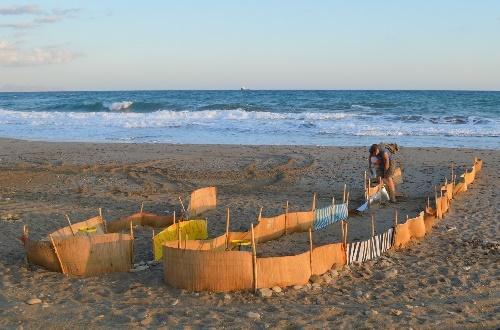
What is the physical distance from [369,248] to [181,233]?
2648 millimetres

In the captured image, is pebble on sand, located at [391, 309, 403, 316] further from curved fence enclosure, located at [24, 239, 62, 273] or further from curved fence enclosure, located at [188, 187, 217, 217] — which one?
curved fence enclosure, located at [188, 187, 217, 217]

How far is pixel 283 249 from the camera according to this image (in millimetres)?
8695

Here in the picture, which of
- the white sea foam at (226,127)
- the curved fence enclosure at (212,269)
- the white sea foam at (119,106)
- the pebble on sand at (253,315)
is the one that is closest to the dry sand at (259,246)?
the pebble on sand at (253,315)

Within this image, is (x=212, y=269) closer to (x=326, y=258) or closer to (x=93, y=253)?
(x=326, y=258)

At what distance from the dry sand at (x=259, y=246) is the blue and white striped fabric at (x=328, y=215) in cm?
17

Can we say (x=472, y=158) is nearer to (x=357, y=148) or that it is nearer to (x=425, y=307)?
(x=357, y=148)

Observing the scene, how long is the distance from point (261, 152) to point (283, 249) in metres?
10.5

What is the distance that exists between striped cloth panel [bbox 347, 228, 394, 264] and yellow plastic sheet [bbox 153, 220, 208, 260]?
89.6 inches

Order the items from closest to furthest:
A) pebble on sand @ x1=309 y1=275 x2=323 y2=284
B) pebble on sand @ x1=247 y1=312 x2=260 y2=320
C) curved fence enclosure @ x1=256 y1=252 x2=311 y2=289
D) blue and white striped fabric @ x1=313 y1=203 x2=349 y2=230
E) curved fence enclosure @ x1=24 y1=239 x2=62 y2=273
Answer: pebble on sand @ x1=247 y1=312 x2=260 y2=320 < curved fence enclosure @ x1=256 y1=252 x2=311 y2=289 < pebble on sand @ x1=309 y1=275 x2=323 y2=284 < curved fence enclosure @ x1=24 y1=239 x2=62 y2=273 < blue and white striped fabric @ x1=313 y1=203 x2=349 y2=230

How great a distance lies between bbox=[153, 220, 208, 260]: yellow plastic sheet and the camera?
7.91m

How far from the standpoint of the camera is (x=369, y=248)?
788cm

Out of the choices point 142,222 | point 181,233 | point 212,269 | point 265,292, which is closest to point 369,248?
point 265,292

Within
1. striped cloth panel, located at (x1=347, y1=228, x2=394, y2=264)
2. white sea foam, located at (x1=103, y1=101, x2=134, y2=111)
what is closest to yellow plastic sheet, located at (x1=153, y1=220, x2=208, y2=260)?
striped cloth panel, located at (x1=347, y1=228, x2=394, y2=264)

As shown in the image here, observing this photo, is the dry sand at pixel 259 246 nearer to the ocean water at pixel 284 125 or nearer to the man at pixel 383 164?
the man at pixel 383 164
